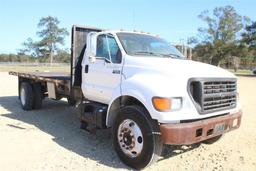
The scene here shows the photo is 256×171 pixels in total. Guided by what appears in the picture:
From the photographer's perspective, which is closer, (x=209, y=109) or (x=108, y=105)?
(x=209, y=109)

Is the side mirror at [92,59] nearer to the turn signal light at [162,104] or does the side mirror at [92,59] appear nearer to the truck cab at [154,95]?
the truck cab at [154,95]

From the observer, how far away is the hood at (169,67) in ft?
17.6

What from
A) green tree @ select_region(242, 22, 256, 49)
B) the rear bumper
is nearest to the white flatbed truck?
the rear bumper

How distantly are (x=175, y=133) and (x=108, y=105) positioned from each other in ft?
5.97

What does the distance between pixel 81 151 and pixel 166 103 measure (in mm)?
2211

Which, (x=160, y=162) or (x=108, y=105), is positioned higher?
(x=108, y=105)

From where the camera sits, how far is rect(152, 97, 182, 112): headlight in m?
5.08

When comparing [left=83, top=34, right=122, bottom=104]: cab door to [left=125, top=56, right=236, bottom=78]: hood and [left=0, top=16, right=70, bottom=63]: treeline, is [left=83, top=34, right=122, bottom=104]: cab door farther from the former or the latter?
[left=0, top=16, right=70, bottom=63]: treeline

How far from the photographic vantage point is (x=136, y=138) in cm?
552

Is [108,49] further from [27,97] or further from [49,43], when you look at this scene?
[49,43]

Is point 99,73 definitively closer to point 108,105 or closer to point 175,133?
point 108,105

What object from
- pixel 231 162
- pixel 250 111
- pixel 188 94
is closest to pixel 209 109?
pixel 188 94

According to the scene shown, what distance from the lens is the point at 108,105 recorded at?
6484 mm

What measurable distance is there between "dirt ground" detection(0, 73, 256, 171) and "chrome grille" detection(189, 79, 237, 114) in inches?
38.4
